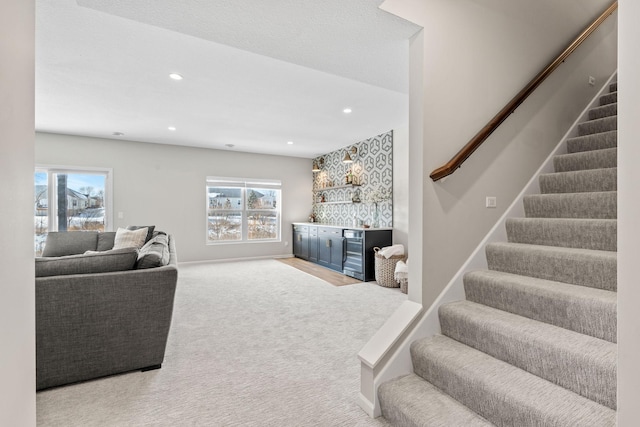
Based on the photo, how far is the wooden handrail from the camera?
1.81 m

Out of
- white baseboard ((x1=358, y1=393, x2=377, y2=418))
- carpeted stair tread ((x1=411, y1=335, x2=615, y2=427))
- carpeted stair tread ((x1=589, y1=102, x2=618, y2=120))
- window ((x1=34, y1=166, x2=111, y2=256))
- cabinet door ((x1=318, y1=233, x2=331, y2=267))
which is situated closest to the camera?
carpeted stair tread ((x1=411, y1=335, x2=615, y2=427))

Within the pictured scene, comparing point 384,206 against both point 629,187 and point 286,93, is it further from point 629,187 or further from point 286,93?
→ point 629,187

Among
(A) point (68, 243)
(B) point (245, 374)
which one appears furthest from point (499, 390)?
(A) point (68, 243)

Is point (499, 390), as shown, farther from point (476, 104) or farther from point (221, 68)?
point (221, 68)

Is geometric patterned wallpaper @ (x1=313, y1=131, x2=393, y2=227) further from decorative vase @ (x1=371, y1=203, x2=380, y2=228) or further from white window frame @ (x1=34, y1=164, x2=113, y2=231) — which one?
white window frame @ (x1=34, y1=164, x2=113, y2=231)

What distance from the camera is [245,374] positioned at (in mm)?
2084

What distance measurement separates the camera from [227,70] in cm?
296

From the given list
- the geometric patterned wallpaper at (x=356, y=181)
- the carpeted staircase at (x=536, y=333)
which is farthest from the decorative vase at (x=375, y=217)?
the carpeted staircase at (x=536, y=333)

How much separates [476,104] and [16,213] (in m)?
2.44

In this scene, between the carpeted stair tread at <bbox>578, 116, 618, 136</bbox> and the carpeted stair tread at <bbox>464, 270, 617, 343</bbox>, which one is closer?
the carpeted stair tread at <bbox>464, 270, 617, 343</bbox>

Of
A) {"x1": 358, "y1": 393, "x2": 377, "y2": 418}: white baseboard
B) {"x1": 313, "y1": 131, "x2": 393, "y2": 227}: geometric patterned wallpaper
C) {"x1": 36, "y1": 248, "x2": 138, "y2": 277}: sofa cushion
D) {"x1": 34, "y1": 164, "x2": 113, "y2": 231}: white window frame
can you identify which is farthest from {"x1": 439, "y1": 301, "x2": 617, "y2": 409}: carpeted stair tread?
{"x1": 34, "y1": 164, "x2": 113, "y2": 231}: white window frame

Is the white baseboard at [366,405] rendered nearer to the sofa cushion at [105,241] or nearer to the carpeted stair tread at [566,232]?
the carpeted stair tread at [566,232]

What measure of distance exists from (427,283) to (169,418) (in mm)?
1667

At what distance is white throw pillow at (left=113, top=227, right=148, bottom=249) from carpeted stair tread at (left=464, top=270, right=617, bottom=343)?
14.7 feet
